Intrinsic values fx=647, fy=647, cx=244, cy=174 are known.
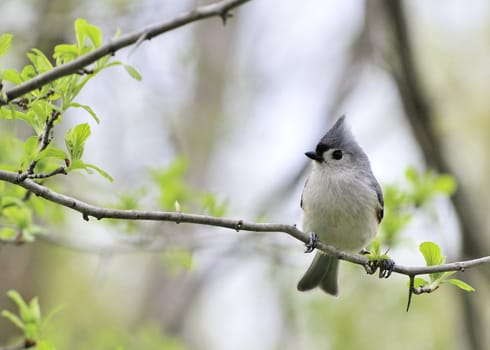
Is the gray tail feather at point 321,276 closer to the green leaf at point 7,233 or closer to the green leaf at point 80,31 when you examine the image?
the green leaf at point 7,233

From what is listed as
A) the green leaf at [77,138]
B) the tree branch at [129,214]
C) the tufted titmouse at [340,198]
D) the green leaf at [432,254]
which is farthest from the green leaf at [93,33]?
the tufted titmouse at [340,198]

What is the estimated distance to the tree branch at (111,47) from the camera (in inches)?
64.4

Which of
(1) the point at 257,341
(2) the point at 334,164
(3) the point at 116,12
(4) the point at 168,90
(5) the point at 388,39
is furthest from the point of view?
(1) the point at 257,341

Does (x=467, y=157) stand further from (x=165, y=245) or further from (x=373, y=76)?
(x=165, y=245)

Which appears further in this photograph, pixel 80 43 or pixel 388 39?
pixel 388 39

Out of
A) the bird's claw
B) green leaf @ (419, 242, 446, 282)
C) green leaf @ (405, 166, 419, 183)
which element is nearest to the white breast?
green leaf @ (405, 166, 419, 183)

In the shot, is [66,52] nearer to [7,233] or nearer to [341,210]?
[7,233]

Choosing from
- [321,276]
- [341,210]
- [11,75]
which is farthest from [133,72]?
[321,276]

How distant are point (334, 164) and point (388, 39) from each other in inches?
55.4

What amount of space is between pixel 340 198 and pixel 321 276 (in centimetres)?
63

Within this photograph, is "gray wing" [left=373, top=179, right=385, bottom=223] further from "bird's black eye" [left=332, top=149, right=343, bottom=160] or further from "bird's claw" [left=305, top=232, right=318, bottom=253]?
"bird's claw" [left=305, top=232, right=318, bottom=253]

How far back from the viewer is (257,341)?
294 inches

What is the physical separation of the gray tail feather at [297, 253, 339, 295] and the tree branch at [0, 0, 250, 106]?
2145 mm

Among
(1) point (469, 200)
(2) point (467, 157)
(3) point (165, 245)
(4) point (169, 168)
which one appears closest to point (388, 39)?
(1) point (469, 200)
